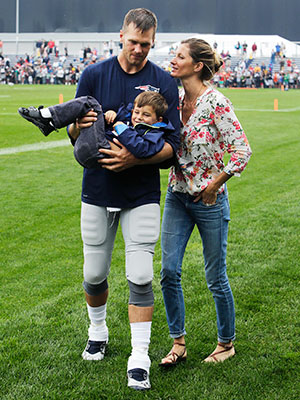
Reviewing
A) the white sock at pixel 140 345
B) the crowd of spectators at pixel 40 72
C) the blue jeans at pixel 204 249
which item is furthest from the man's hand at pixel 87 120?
the crowd of spectators at pixel 40 72

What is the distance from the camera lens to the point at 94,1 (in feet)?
230

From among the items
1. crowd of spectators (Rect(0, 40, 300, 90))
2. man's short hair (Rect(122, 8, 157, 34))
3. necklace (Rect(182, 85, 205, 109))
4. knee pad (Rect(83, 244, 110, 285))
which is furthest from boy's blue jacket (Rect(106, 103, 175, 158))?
crowd of spectators (Rect(0, 40, 300, 90))

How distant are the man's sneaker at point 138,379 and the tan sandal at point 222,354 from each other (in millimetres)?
541

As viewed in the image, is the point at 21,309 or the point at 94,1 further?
the point at 94,1

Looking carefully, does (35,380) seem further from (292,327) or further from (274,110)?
(274,110)

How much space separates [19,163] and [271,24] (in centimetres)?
6452

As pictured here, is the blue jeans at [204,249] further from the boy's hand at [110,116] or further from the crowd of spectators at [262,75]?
the crowd of spectators at [262,75]

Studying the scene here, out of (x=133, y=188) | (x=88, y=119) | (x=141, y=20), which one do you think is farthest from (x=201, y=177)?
(x=141, y=20)

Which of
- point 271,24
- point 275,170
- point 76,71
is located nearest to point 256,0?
point 271,24

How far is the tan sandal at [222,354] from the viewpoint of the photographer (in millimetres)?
3686

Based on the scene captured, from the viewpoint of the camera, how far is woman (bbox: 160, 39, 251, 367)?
333cm

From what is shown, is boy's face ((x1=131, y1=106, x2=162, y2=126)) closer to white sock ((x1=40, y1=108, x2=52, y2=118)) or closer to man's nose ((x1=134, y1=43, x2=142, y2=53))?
man's nose ((x1=134, y1=43, x2=142, y2=53))

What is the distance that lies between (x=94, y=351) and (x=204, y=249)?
98 cm

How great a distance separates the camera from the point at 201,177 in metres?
3.41
